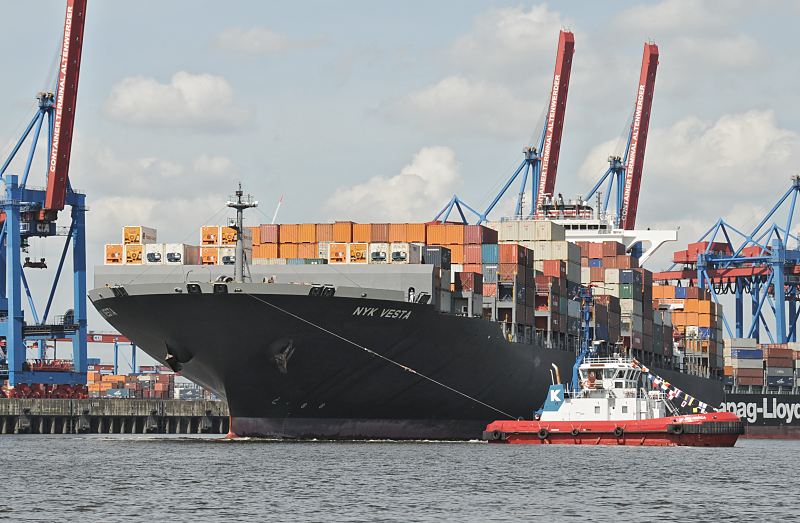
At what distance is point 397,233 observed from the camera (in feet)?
253

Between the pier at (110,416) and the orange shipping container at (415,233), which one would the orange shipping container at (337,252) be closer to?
the orange shipping container at (415,233)

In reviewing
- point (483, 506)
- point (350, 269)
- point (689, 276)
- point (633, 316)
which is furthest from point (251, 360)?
point (689, 276)

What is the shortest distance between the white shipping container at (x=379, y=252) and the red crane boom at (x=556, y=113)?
5580cm

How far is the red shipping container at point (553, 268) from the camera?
86.4m

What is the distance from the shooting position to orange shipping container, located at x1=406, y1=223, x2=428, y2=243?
7705cm

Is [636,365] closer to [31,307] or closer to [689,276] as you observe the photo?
[31,307]

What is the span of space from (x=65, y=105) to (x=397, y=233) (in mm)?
33680

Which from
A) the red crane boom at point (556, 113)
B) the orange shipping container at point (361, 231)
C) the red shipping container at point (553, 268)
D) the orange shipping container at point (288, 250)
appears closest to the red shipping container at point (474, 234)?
the orange shipping container at point (361, 231)

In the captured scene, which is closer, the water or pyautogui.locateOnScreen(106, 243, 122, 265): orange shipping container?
the water

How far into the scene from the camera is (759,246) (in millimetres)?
140500

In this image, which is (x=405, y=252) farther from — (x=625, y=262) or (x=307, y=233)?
(x=625, y=262)

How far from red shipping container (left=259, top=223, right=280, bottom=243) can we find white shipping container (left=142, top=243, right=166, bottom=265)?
7.16 m

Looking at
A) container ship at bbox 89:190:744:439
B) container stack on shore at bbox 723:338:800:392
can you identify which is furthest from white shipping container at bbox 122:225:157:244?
container stack on shore at bbox 723:338:800:392

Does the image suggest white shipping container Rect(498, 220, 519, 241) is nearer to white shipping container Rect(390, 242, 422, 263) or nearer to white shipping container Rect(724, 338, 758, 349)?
white shipping container Rect(390, 242, 422, 263)
